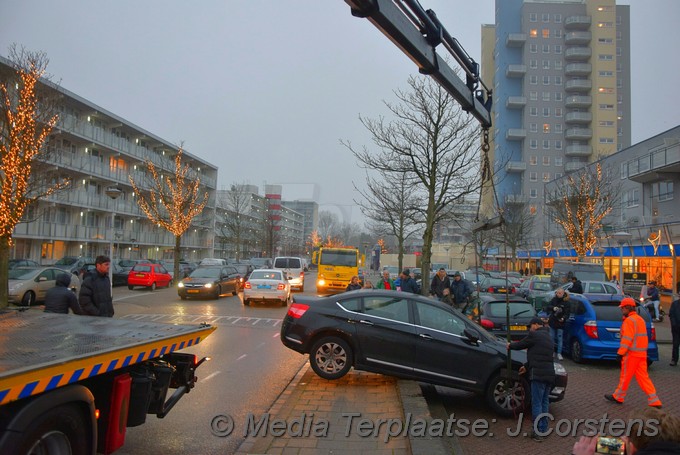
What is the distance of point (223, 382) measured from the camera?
8.01 m

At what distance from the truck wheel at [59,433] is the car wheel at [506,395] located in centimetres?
529

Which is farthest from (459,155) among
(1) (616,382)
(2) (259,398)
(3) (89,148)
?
(3) (89,148)

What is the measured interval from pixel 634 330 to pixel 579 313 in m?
3.28

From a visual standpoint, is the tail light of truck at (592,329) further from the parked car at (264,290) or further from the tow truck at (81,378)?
the parked car at (264,290)

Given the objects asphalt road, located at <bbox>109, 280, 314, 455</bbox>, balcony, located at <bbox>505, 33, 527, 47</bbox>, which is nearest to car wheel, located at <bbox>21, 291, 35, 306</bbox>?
asphalt road, located at <bbox>109, 280, 314, 455</bbox>

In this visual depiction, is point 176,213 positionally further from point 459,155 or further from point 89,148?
point 459,155

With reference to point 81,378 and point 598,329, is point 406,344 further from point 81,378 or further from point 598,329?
point 598,329

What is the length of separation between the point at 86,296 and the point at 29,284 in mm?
12601

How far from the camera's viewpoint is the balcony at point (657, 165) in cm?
3125

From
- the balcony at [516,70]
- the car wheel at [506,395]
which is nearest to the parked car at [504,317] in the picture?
the car wheel at [506,395]

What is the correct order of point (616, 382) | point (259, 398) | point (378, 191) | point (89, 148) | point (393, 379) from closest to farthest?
1. point (259, 398)
2. point (393, 379)
3. point (616, 382)
4. point (378, 191)
5. point (89, 148)

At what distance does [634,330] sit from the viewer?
7.51 m

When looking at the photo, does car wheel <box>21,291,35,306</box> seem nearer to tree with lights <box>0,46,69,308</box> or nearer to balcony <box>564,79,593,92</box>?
tree with lights <box>0,46,69,308</box>

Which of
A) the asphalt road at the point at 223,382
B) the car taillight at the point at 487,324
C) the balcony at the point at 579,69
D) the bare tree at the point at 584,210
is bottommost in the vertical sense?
the asphalt road at the point at 223,382
